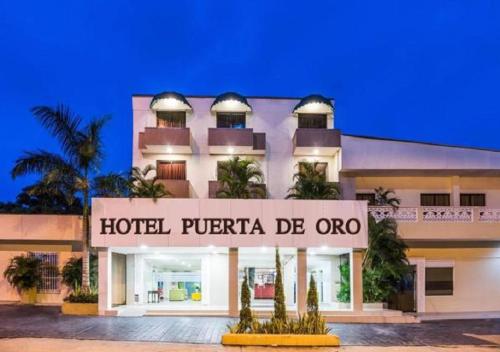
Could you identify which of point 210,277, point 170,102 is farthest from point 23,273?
point 170,102

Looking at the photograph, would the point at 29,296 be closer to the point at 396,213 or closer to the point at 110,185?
the point at 110,185

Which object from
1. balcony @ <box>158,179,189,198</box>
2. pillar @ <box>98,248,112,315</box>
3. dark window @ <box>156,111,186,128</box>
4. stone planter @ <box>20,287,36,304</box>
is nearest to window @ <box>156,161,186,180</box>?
balcony @ <box>158,179,189,198</box>

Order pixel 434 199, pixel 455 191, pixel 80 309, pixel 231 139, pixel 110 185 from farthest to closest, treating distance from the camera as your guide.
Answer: pixel 434 199
pixel 231 139
pixel 455 191
pixel 110 185
pixel 80 309

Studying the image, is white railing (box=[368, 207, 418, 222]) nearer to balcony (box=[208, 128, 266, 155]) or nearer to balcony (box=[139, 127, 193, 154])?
balcony (box=[208, 128, 266, 155])

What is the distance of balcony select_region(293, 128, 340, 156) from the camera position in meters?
25.7

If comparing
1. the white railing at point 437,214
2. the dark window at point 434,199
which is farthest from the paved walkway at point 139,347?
the dark window at point 434,199

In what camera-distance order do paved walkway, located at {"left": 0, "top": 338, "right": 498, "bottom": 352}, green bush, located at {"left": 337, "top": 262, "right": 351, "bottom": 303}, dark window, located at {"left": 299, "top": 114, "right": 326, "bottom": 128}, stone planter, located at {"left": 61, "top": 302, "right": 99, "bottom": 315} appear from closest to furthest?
1. paved walkway, located at {"left": 0, "top": 338, "right": 498, "bottom": 352}
2. stone planter, located at {"left": 61, "top": 302, "right": 99, "bottom": 315}
3. green bush, located at {"left": 337, "top": 262, "right": 351, "bottom": 303}
4. dark window, located at {"left": 299, "top": 114, "right": 326, "bottom": 128}

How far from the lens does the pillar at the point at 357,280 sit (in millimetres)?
20219

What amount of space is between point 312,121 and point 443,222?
8703 mm

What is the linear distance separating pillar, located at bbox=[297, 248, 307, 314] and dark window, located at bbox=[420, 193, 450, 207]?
8.75m

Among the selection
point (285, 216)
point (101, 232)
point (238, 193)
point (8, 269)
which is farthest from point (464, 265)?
point (8, 269)

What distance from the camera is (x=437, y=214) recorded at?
23.1 meters

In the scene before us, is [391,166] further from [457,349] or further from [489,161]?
[457,349]

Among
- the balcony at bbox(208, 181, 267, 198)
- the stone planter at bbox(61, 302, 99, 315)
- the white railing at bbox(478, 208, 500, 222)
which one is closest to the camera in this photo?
the stone planter at bbox(61, 302, 99, 315)
